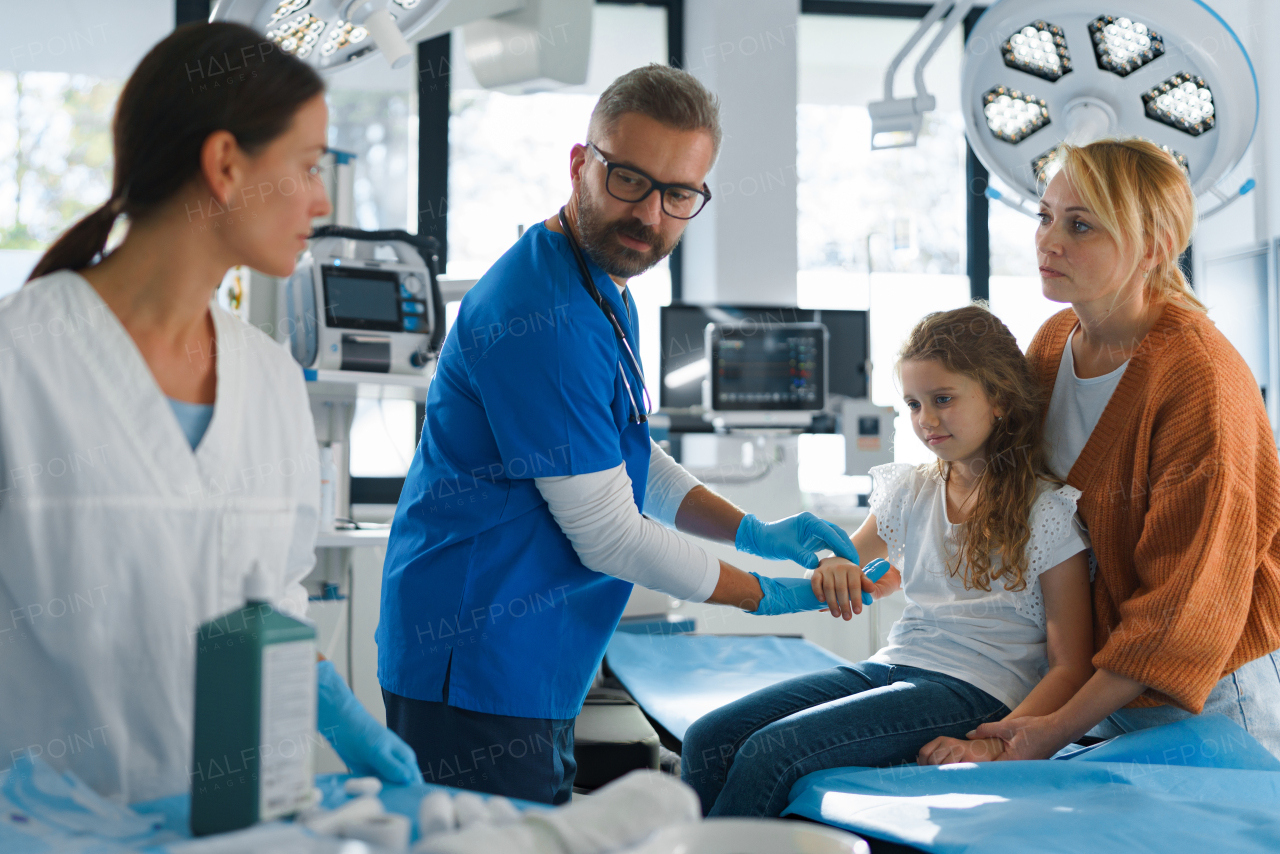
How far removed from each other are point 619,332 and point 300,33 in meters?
0.82

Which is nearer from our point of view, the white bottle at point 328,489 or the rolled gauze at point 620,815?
the rolled gauze at point 620,815

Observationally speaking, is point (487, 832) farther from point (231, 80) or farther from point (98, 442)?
point (231, 80)

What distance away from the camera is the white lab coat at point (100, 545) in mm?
797

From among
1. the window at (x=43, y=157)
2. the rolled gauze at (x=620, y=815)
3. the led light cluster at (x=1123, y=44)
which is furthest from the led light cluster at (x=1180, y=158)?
the window at (x=43, y=157)

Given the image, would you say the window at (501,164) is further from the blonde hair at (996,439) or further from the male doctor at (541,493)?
the male doctor at (541,493)

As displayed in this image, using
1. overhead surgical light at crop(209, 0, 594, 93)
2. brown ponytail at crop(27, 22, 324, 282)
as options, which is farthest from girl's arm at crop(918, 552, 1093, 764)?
overhead surgical light at crop(209, 0, 594, 93)

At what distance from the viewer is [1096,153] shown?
1517 millimetres

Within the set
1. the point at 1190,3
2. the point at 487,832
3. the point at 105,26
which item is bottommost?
the point at 487,832

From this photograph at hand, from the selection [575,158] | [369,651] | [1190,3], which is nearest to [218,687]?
[575,158]

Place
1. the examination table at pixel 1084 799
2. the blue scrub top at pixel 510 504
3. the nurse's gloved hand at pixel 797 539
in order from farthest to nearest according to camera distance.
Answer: the nurse's gloved hand at pixel 797 539 < the blue scrub top at pixel 510 504 < the examination table at pixel 1084 799

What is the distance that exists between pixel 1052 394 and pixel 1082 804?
0.69 m

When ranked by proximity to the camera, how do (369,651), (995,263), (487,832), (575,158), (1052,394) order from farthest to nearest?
(995,263), (369,651), (1052,394), (575,158), (487,832)

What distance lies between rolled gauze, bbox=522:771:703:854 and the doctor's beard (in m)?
0.84

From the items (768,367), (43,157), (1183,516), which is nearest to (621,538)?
(1183,516)
